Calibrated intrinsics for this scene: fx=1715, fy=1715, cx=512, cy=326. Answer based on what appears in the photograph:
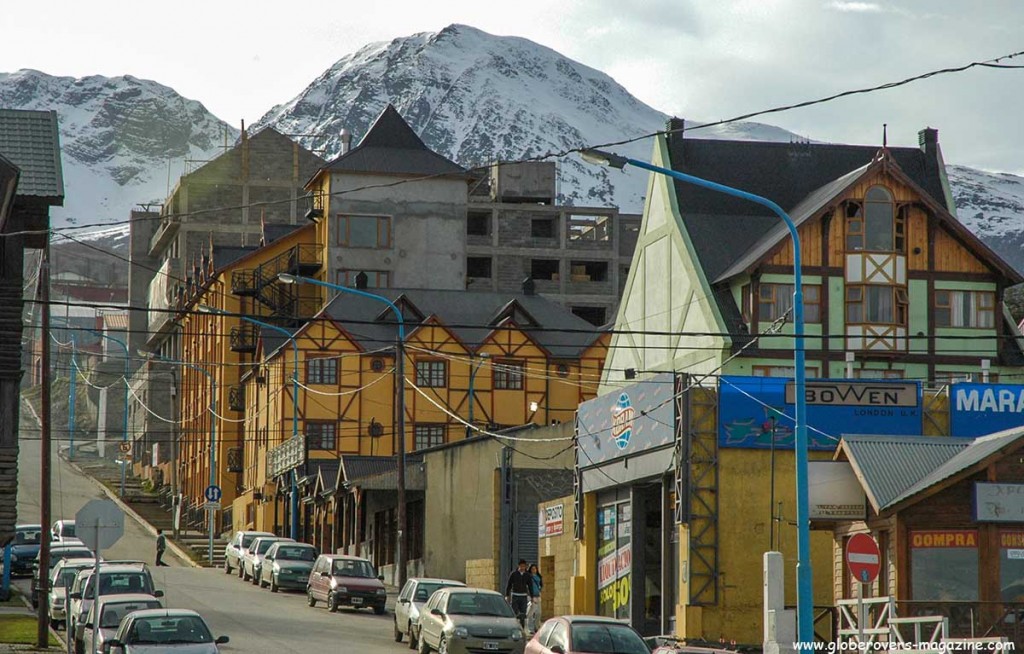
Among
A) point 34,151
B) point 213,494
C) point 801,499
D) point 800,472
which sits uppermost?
point 34,151

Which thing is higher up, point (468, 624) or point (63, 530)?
point (468, 624)

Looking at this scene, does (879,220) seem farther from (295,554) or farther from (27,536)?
(27,536)

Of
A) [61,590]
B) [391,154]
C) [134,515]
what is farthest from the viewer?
[391,154]

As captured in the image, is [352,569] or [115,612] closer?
[115,612]

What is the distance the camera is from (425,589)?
36688 mm

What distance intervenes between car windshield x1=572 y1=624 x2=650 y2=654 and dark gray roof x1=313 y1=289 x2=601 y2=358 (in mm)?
48603

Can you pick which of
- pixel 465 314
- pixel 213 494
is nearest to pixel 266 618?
pixel 213 494

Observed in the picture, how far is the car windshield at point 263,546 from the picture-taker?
55.6 m

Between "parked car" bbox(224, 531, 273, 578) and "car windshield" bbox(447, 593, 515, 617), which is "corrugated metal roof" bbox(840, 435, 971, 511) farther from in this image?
"parked car" bbox(224, 531, 273, 578)

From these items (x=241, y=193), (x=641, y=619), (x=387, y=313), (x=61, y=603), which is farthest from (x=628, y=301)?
(x=241, y=193)

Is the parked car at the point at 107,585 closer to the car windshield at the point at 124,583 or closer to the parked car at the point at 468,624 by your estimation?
the car windshield at the point at 124,583

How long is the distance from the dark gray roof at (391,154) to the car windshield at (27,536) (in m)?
35.9

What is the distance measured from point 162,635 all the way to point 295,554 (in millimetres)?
24471

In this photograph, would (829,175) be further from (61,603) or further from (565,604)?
(61,603)
